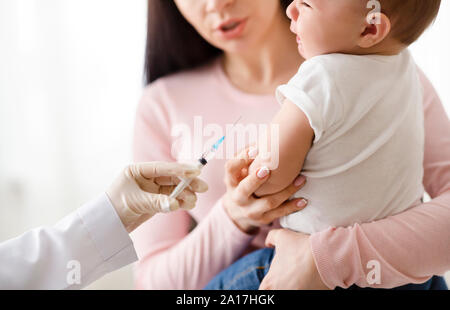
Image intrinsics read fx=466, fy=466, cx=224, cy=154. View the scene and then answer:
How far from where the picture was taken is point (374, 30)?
2.01 ft

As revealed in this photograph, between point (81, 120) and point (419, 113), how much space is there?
0.81 meters

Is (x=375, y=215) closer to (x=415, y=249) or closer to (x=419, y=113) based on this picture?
(x=415, y=249)

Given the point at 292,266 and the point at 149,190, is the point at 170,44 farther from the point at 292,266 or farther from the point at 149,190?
the point at 292,266

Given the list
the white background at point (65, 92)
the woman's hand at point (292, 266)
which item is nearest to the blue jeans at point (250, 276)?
the woman's hand at point (292, 266)

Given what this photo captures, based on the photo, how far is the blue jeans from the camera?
31.6 inches

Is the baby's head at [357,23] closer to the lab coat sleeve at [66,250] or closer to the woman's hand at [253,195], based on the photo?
the woman's hand at [253,195]

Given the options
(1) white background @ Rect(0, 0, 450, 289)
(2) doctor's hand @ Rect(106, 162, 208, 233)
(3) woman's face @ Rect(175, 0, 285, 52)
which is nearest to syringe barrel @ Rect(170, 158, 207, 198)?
(2) doctor's hand @ Rect(106, 162, 208, 233)

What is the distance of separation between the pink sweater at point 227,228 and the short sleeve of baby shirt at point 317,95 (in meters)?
0.18

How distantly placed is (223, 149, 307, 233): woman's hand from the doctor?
0.19ft

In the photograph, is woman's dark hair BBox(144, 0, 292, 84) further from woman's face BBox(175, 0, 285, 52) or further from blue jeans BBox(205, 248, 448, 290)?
blue jeans BBox(205, 248, 448, 290)

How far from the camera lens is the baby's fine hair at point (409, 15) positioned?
0.59m

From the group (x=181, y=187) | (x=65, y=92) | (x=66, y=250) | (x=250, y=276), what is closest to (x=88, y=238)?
(x=66, y=250)
